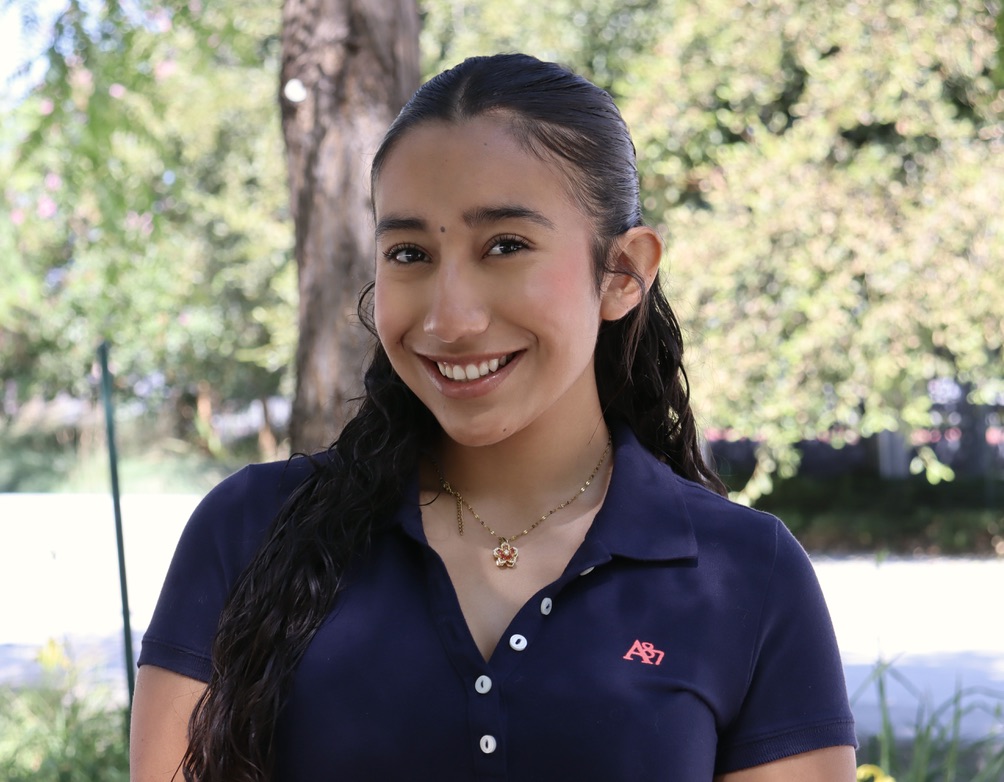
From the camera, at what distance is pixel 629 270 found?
1.77 metres

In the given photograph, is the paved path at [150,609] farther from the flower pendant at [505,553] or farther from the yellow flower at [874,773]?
the flower pendant at [505,553]

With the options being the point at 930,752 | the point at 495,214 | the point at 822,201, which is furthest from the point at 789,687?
the point at 822,201

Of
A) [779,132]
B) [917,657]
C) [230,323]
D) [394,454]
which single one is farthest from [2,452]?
[394,454]

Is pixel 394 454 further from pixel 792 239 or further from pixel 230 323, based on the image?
pixel 230 323

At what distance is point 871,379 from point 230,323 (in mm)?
8513

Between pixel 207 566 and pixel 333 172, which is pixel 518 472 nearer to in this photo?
pixel 207 566

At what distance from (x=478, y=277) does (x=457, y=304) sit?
1.9 inches

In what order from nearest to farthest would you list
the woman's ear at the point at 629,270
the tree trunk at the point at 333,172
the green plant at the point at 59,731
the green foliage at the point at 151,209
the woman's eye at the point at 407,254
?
the woman's eye at the point at 407,254
the woman's ear at the point at 629,270
the tree trunk at the point at 333,172
the green plant at the point at 59,731
the green foliage at the point at 151,209

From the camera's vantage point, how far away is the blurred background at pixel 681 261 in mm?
3598

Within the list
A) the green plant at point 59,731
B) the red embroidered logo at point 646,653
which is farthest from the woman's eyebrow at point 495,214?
the green plant at point 59,731

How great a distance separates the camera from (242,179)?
11.9 m

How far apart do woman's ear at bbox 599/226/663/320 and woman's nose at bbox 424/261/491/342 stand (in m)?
0.23

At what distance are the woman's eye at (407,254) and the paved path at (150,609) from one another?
140 inches

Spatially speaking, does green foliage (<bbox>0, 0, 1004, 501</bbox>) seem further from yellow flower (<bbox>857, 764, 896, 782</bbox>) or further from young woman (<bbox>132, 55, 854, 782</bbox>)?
young woman (<bbox>132, 55, 854, 782</bbox>)
